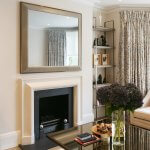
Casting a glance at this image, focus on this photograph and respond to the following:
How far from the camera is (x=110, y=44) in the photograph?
4.56 metres

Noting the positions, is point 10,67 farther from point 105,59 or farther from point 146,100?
point 146,100

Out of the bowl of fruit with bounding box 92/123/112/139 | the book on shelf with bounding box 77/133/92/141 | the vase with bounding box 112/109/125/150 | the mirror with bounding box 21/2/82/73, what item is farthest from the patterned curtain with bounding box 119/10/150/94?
the vase with bounding box 112/109/125/150

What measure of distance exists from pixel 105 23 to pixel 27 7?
2.15m

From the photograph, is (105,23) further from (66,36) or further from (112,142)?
(112,142)

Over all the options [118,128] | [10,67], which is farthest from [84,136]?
[10,67]

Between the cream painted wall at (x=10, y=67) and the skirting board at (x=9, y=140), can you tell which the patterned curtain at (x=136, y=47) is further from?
the skirting board at (x=9, y=140)

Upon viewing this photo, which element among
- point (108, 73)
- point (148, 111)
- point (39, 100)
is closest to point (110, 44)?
point (108, 73)

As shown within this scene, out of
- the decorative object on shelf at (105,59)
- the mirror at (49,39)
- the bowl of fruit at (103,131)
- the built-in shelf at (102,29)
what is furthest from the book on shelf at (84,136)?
the built-in shelf at (102,29)

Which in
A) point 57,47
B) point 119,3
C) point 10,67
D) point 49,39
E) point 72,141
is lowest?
point 72,141

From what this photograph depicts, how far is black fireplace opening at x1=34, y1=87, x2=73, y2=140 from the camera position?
3273 millimetres

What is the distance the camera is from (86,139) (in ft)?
6.86

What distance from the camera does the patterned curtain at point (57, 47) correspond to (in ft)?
11.0

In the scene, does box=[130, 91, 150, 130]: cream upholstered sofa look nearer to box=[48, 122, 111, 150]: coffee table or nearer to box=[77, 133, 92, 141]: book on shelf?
box=[48, 122, 111, 150]: coffee table

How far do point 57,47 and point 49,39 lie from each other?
0.20 metres
